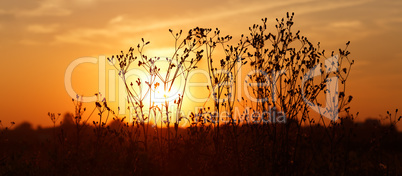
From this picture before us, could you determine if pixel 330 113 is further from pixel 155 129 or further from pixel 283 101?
pixel 155 129

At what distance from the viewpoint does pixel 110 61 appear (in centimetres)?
747

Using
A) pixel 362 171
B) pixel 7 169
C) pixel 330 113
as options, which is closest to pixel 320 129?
pixel 330 113

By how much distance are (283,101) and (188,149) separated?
1783mm

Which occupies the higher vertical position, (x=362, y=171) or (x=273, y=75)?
(x=273, y=75)

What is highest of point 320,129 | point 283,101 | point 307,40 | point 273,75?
point 307,40

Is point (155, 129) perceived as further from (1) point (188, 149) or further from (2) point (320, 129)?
(2) point (320, 129)

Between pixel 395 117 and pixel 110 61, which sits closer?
pixel 395 117

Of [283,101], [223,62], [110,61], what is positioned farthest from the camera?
[110,61]

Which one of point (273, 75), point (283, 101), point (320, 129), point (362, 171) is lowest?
point (362, 171)

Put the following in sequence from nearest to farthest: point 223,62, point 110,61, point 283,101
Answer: point 283,101
point 223,62
point 110,61

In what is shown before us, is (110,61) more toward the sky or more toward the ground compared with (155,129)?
more toward the sky

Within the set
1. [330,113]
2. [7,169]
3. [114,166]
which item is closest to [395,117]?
[330,113]

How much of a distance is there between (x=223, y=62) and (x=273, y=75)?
86 centimetres

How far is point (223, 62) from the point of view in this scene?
684 centimetres
